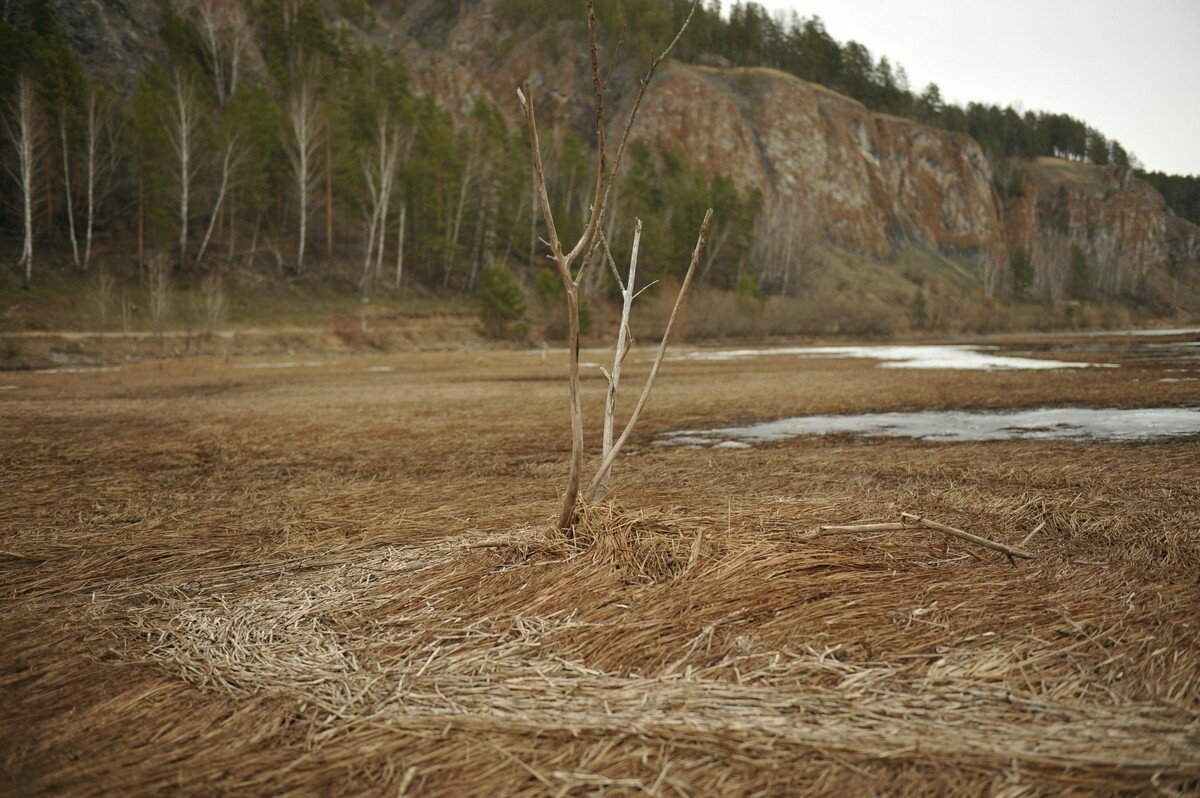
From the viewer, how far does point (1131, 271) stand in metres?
123

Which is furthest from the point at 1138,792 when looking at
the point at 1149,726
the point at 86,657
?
the point at 86,657

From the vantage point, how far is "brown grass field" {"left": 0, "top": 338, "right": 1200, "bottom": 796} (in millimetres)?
1995

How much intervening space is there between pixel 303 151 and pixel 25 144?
14137mm

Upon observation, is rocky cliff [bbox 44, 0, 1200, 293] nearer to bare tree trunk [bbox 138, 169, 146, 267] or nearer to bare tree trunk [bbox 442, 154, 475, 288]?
bare tree trunk [bbox 442, 154, 475, 288]

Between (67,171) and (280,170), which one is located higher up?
(280,170)

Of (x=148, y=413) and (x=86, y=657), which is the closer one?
(x=86, y=657)

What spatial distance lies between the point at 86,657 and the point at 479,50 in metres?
119

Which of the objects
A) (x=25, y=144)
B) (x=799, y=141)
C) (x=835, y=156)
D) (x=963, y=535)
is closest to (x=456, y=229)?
(x=25, y=144)

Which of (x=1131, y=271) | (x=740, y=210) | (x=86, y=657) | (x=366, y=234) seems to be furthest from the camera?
(x=1131, y=271)

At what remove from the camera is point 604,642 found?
9.04ft

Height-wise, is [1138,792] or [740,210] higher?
[740,210]

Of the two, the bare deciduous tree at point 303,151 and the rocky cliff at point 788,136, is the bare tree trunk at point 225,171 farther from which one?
the rocky cliff at point 788,136

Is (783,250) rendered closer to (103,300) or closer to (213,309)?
(213,309)

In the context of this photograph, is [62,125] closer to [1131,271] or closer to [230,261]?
[230,261]
